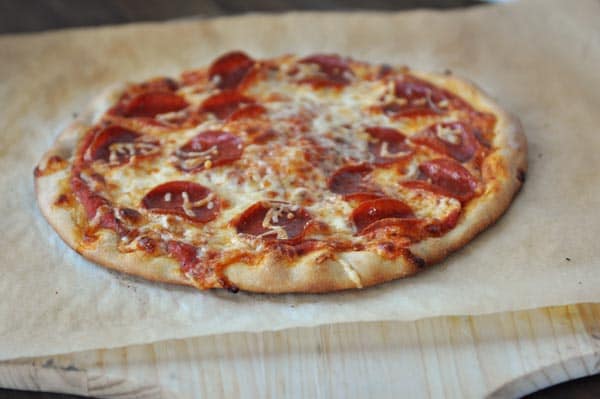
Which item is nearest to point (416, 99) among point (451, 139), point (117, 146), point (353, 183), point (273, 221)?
point (451, 139)

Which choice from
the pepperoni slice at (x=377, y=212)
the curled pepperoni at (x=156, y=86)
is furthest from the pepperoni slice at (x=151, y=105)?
the pepperoni slice at (x=377, y=212)

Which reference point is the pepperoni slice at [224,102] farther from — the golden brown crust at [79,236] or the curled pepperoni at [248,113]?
the golden brown crust at [79,236]

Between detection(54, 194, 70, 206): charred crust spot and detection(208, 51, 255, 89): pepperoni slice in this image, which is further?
detection(208, 51, 255, 89): pepperoni slice

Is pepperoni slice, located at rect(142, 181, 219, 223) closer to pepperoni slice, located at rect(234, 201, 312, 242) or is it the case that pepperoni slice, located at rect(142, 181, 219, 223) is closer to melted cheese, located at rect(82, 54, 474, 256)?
melted cheese, located at rect(82, 54, 474, 256)

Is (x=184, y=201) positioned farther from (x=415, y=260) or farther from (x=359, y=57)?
(x=359, y=57)

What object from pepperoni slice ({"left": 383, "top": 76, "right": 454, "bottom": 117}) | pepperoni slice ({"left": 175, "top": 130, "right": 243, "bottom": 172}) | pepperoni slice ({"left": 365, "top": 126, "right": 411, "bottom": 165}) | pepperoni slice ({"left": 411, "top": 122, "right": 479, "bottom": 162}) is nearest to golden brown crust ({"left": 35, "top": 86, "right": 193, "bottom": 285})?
pepperoni slice ({"left": 175, "top": 130, "right": 243, "bottom": 172})

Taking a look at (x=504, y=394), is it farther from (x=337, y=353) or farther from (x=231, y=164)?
(x=231, y=164)

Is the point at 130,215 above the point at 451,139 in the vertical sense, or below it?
below
